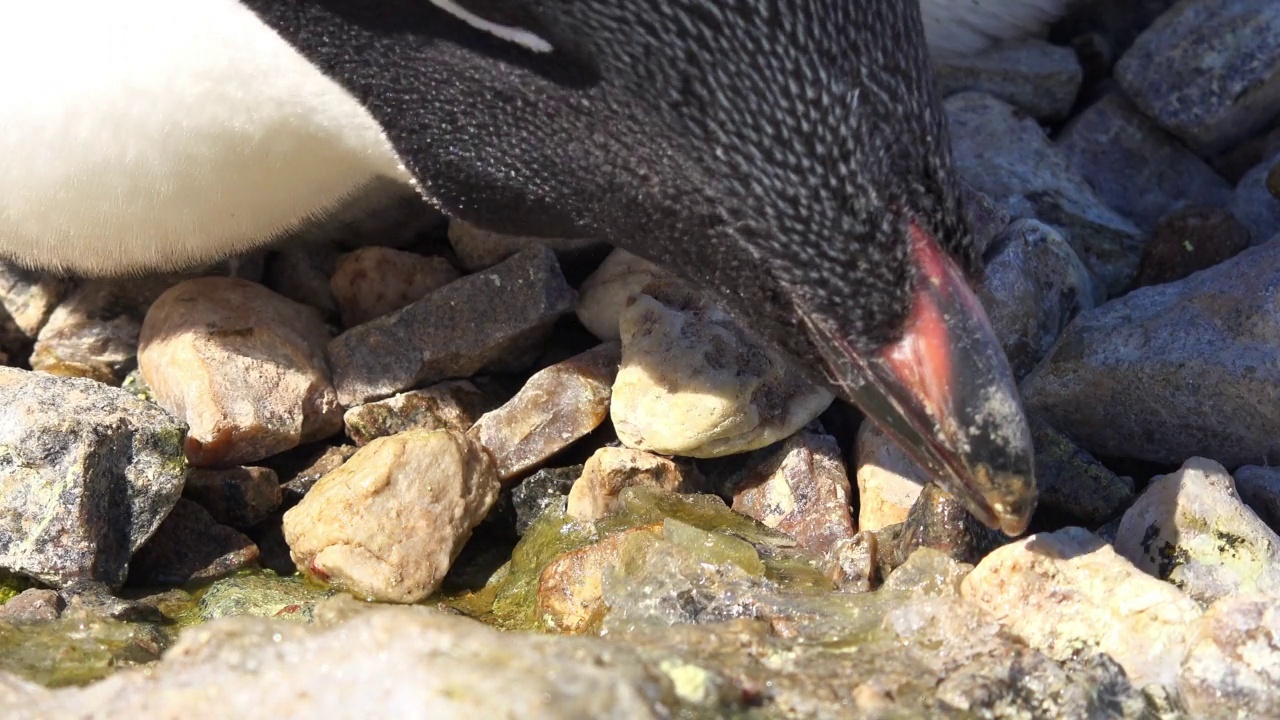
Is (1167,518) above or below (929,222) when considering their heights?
below

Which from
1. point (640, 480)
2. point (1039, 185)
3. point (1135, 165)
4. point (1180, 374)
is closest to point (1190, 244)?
point (1039, 185)

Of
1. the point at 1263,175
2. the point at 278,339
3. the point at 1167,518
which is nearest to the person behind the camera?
the point at 1167,518

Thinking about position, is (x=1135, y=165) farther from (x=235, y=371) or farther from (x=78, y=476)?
(x=78, y=476)

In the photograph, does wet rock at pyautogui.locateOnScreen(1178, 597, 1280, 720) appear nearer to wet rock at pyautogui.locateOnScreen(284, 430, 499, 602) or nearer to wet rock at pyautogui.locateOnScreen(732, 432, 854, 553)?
wet rock at pyautogui.locateOnScreen(732, 432, 854, 553)

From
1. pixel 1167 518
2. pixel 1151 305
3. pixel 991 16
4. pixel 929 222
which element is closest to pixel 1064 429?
pixel 1151 305

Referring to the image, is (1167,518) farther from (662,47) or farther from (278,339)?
(278,339)

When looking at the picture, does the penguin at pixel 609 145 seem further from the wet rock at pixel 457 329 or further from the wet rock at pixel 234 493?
the wet rock at pixel 234 493

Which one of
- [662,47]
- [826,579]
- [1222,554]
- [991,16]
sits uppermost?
[662,47]
